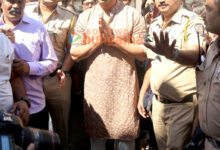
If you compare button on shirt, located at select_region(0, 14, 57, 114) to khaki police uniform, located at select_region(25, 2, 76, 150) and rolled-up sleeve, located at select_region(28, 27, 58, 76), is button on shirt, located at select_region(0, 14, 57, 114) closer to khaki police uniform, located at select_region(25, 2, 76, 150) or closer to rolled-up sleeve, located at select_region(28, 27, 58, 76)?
rolled-up sleeve, located at select_region(28, 27, 58, 76)

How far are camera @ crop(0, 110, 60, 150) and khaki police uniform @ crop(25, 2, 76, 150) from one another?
Result: 1.64 meters

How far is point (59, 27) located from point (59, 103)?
2.56 feet

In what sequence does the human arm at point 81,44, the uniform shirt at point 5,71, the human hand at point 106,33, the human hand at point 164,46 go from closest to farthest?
the human hand at point 164,46 → the uniform shirt at point 5,71 → the human hand at point 106,33 → the human arm at point 81,44

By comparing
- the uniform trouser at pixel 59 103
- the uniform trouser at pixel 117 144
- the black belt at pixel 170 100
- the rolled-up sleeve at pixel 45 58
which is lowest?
the uniform trouser at pixel 117 144

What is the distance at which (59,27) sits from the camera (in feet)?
13.6

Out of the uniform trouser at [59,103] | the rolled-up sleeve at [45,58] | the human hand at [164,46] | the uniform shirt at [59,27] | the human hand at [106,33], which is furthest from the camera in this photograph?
the uniform shirt at [59,27]

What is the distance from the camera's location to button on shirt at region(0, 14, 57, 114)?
347 centimetres

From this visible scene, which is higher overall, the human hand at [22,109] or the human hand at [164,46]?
the human hand at [164,46]

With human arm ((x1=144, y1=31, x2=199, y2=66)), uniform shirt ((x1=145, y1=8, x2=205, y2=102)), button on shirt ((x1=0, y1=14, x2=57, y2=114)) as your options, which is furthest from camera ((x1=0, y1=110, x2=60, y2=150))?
uniform shirt ((x1=145, y1=8, x2=205, y2=102))

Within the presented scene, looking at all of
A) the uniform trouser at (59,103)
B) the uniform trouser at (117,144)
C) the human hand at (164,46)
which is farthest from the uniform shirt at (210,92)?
the uniform trouser at (59,103)

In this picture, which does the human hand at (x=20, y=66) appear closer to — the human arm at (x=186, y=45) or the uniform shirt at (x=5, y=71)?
the uniform shirt at (x=5, y=71)

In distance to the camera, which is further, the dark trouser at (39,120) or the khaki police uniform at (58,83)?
the khaki police uniform at (58,83)

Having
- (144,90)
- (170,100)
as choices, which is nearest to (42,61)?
(144,90)

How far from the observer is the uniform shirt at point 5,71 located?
294 centimetres
